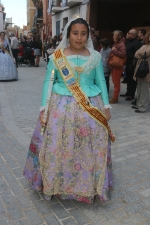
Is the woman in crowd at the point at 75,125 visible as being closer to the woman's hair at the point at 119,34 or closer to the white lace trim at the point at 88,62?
the white lace trim at the point at 88,62

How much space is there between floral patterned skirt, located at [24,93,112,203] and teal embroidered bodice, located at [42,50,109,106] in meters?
0.06

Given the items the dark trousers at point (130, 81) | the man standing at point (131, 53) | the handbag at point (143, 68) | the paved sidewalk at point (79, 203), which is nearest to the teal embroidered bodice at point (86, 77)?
the paved sidewalk at point (79, 203)

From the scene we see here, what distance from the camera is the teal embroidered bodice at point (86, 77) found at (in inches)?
88.5

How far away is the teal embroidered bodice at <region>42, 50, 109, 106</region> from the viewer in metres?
2.25

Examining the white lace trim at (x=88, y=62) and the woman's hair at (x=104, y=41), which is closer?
the white lace trim at (x=88, y=62)

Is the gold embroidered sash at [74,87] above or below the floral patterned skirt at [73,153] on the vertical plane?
above

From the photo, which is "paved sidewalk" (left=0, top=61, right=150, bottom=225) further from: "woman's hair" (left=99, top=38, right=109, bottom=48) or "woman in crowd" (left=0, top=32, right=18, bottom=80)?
"woman in crowd" (left=0, top=32, right=18, bottom=80)

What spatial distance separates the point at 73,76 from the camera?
223 centimetres

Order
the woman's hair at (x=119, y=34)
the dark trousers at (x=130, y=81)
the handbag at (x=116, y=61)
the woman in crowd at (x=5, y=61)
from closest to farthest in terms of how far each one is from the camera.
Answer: the woman's hair at (x=119, y=34), the handbag at (x=116, y=61), the dark trousers at (x=130, y=81), the woman in crowd at (x=5, y=61)

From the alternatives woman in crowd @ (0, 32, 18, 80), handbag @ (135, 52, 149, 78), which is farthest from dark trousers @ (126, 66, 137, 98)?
woman in crowd @ (0, 32, 18, 80)

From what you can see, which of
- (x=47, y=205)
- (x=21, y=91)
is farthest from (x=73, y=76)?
(x=21, y=91)

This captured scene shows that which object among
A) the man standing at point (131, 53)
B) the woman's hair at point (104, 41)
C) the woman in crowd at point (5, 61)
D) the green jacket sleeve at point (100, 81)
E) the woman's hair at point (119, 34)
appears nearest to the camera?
the green jacket sleeve at point (100, 81)

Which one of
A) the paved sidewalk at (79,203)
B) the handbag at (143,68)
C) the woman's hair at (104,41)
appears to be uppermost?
the woman's hair at (104,41)

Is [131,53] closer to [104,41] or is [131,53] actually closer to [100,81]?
[104,41]
